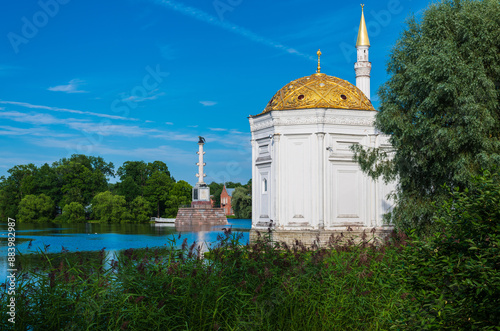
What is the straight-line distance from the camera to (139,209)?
6506 cm

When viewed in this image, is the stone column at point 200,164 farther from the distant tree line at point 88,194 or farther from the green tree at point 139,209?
the green tree at point 139,209

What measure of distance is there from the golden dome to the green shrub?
14244 mm

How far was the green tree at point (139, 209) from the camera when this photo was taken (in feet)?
212

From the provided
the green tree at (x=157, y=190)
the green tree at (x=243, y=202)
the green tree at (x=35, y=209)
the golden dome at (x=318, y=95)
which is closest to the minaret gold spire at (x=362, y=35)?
the golden dome at (x=318, y=95)

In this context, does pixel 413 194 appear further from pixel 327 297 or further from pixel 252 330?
pixel 252 330

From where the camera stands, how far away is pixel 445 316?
3.67 meters

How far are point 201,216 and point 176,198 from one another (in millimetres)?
14383

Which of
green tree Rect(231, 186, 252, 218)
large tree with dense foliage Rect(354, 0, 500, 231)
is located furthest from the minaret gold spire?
green tree Rect(231, 186, 252, 218)

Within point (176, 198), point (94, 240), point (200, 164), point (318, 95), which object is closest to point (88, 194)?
point (176, 198)

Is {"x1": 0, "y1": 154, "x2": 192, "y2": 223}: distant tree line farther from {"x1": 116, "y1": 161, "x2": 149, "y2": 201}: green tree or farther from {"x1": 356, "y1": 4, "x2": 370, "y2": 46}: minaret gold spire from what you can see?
{"x1": 356, "y1": 4, "x2": 370, "y2": 46}: minaret gold spire

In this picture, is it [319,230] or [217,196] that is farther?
[217,196]

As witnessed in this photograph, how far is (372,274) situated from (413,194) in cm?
616

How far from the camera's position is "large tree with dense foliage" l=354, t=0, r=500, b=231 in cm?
1073

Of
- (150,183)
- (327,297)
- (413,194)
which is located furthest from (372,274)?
(150,183)
